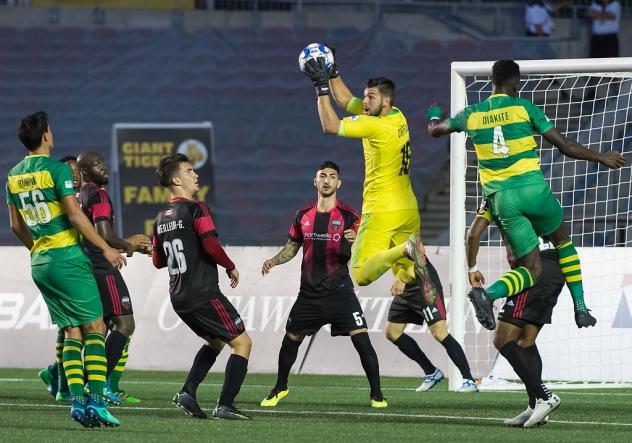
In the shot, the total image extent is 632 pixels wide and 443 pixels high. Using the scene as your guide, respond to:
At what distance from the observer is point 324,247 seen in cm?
1130

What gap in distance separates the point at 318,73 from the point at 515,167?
1.94 meters

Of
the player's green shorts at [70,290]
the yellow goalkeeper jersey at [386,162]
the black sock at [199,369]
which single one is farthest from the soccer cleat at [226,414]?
the yellow goalkeeper jersey at [386,162]

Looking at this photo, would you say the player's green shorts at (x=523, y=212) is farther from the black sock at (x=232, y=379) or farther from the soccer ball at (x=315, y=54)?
the black sock at (x=232, y=379)

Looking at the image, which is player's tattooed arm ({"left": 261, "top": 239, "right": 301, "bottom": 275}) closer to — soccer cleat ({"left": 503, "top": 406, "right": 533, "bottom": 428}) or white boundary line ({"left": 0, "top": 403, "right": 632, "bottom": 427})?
white boundary line ({"left": 0, "top": 403, "right": 632, "bottom": 427})

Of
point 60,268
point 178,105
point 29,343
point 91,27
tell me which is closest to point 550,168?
point 29,343

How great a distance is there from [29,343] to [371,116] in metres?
6.51

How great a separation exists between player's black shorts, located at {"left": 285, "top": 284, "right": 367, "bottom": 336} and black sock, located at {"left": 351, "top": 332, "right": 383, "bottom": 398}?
104 millimetres

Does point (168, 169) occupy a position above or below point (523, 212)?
above

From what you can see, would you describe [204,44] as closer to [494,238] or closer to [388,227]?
[494,238]

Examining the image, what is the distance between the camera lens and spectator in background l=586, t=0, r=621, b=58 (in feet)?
77.7

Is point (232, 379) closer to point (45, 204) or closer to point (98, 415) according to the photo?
point (98, 415)

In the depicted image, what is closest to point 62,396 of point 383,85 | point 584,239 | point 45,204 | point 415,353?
point 45,204

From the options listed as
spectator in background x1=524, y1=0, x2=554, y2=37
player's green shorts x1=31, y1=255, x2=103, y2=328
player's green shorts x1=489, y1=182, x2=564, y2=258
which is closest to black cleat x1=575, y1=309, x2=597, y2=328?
player's green shorts x1=489, y1=182, x2=564, y2=258

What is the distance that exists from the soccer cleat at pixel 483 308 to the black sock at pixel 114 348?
3.46m
